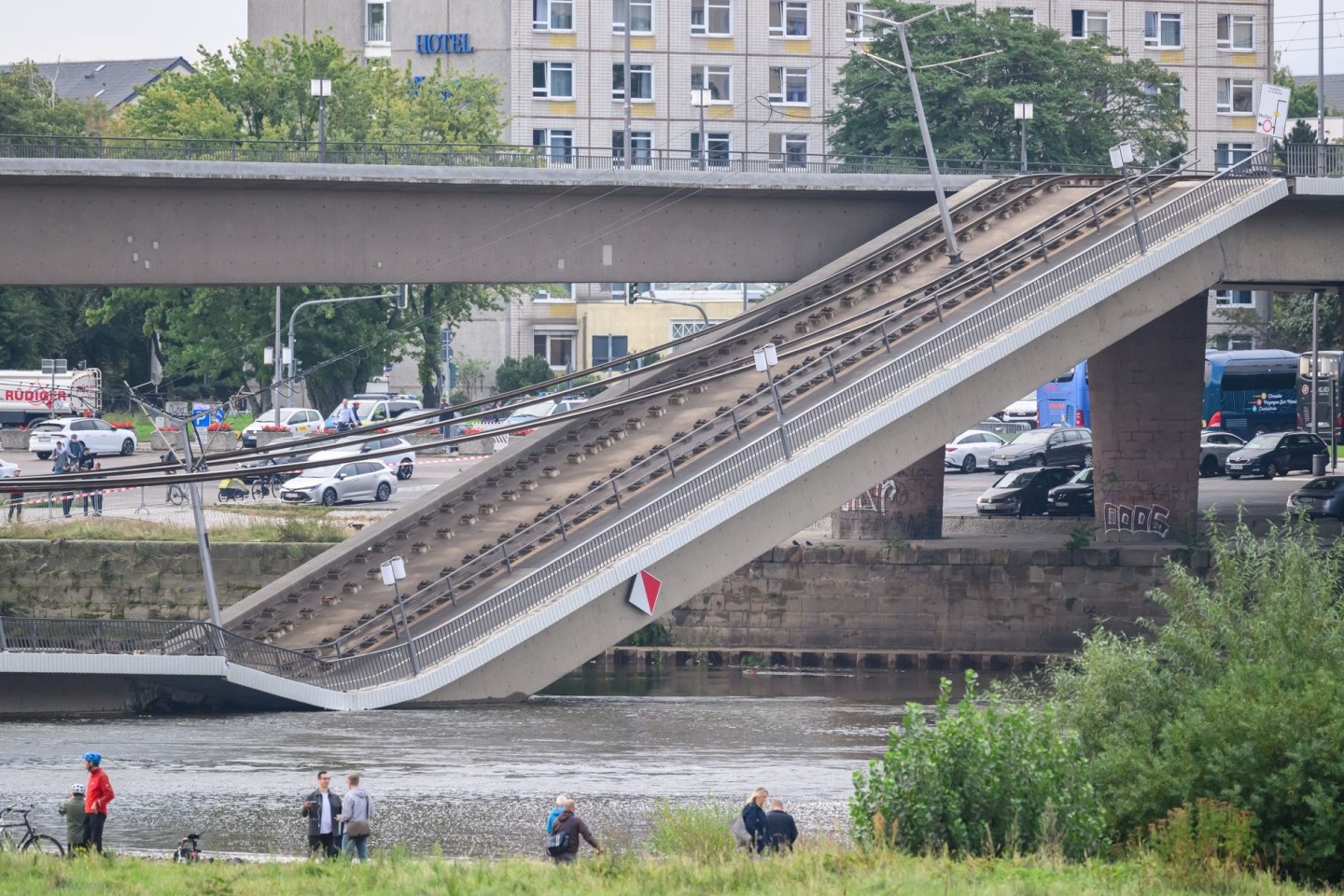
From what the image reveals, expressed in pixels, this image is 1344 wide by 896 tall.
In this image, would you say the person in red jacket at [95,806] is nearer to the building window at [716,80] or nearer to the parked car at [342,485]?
the parked car at [342,485]

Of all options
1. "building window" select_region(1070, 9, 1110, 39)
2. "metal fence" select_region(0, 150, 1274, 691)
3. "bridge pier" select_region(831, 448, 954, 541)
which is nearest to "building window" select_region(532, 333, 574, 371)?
"building window" select_region(1070, 9, 1110, 39)

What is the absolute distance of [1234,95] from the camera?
98062 millimetres

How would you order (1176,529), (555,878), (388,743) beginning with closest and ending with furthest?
(555,878) → (388,743) → (1176,529)

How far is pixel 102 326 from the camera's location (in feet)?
307

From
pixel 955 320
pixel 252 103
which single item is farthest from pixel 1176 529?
pixel 252 103

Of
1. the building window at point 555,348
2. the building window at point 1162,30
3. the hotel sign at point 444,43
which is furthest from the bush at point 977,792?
the building window at point 1162,30

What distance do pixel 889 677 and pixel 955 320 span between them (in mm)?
9506

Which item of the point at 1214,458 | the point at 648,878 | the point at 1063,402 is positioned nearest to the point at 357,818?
the point at 648,878

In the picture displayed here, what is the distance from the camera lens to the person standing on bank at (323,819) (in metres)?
21.7

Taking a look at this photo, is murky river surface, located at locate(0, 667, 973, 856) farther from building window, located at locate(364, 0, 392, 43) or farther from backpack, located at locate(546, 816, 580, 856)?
building window, located at locate(364, 0, 392, 43)

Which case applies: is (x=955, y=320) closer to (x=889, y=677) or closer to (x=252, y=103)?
(x=889, y=677)

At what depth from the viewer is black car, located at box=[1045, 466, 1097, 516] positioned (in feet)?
172

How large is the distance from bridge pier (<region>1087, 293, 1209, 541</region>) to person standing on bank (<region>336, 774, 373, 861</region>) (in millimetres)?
29826

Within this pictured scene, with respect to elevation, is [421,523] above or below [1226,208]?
below
